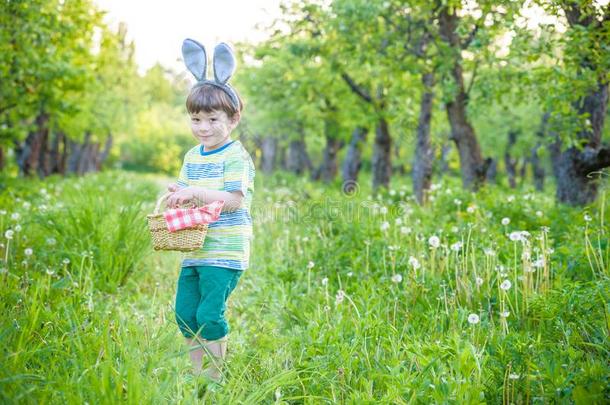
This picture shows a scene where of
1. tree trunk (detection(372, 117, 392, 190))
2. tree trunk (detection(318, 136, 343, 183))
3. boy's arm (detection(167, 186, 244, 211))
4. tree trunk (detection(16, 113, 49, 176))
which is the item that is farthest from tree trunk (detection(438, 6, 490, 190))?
tree trunk (detection(16, 113, 49, 176))

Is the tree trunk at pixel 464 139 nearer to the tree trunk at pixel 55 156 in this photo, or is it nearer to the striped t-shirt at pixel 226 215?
the striped t-shirt at pixel 226 215

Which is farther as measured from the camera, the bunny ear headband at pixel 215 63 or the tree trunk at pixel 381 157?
the tree trunk at pixel 381 157

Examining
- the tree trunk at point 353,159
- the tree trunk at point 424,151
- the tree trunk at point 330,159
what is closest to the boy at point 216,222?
the tree trunk at point 424,151

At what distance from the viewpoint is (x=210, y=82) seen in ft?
10.9

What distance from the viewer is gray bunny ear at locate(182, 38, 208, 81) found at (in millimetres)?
3494

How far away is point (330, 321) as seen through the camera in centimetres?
384

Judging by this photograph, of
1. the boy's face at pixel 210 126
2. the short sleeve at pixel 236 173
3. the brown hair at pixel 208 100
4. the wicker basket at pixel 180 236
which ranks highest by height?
the brown hair at pixel 208 100

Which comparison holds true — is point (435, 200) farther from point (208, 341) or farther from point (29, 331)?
point (29, 331)

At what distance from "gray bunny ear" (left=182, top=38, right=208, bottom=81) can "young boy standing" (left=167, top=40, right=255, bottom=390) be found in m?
0.14

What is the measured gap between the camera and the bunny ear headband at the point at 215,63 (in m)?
3.36

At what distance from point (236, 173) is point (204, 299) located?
2.57ft

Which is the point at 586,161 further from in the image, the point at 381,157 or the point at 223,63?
the point at 381,157

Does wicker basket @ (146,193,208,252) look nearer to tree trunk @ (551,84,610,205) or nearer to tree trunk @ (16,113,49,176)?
tree trunk @ (551,84,610,205)

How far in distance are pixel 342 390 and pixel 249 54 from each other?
14905 millimetres
